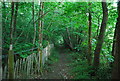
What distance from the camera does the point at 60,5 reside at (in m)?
5.21

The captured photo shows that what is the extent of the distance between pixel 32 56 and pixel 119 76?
374 cm

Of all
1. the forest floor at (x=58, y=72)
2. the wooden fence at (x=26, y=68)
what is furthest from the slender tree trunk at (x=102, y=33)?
the wooden fence at (x=26, y=68)

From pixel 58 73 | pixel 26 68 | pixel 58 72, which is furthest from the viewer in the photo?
pixel 58 72

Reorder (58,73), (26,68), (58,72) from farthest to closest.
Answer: (58,72) < (58,73) < (26,68)

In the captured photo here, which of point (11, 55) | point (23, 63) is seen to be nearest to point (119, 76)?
point (11, 55)

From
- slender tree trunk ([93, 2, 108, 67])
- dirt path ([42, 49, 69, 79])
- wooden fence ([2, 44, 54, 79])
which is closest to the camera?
wooden fence ([2, 44, 54, 79])

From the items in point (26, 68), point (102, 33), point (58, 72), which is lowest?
point (58, 72)

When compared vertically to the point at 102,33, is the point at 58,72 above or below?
below

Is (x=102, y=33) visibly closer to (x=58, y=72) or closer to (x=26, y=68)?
(x=58, y=72)

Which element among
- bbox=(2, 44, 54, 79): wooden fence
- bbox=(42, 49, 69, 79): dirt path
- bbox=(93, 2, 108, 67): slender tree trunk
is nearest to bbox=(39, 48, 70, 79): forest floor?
bbox=(42, 49, 69, 79): dirt path

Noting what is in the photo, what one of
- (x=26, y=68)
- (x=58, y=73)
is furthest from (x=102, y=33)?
(x=26, y=68)

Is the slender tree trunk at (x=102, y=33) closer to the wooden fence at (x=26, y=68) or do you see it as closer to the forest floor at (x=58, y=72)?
the forest floor at (x=58, y=72)

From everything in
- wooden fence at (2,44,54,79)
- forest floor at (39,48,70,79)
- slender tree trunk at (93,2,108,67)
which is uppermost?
slender tree trunk at (93,2,108,67)

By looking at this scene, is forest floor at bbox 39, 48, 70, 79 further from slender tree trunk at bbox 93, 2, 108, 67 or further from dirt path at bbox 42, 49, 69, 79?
slender tree trunk at bbox 93, 2, 108, 67
